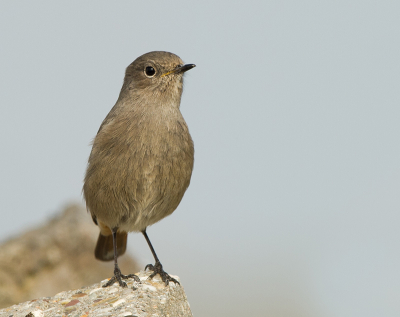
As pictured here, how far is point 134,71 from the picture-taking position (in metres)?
6.45

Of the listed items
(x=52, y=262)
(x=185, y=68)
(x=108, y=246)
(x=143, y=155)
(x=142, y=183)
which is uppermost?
(x=185, y=68)

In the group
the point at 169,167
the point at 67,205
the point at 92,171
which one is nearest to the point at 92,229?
the point at 67,205

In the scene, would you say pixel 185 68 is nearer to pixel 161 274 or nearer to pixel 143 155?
pixel 143 155

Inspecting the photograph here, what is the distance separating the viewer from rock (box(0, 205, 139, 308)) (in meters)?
7.81

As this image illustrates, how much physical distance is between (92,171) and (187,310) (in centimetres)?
185

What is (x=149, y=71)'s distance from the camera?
247 inches

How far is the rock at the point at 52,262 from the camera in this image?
781cm

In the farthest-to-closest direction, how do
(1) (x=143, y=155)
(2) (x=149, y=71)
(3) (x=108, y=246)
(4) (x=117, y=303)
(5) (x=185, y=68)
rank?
1. (3) (x=108, y=246)
2. (2) (x=149, y=71)
3. (5) (x=185, y=68)
4. (1) (x=143, y=155)
5. (4) (x=117, y=303)

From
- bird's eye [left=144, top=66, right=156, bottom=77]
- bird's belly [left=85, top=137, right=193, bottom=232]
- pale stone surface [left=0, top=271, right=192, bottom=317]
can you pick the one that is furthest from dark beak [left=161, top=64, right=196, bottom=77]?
pale stone surface [left=0, top=271, right=192, bottom=317]

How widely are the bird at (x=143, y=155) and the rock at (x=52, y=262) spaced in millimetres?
2092

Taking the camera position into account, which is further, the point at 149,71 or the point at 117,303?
the point at 149,71

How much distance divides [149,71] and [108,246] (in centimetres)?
247

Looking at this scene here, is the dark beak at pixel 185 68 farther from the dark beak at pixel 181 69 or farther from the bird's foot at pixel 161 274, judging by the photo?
the bird's foot at pixel 161 274

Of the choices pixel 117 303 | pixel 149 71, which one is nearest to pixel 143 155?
pixel 149 71
